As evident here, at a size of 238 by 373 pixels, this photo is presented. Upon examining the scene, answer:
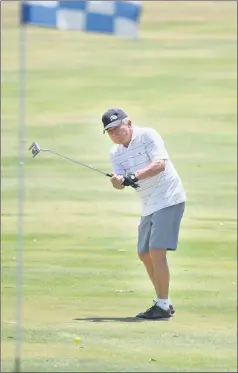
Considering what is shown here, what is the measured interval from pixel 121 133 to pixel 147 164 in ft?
0.87

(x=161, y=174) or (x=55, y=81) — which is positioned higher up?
(x=161, y=174)

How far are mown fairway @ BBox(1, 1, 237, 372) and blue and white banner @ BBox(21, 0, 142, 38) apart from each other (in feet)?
5.84

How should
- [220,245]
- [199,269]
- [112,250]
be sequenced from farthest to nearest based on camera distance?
[220,245] < [112,250] < [199,269]

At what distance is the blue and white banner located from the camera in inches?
281

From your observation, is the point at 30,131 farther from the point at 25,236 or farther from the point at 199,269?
the point at 199,269

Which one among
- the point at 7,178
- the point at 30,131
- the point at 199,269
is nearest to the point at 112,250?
the point at 199,269

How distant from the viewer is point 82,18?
7281 mm

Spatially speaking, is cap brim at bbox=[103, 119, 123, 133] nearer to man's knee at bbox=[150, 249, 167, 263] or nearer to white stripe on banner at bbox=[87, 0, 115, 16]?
white stripe on banner at bbox=[87, 0, 115, 16]

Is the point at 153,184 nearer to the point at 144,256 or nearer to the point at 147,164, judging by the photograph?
the point at 147,164

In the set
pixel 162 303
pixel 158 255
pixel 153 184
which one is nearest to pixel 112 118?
pixel 153 184

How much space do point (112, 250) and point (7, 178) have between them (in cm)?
481

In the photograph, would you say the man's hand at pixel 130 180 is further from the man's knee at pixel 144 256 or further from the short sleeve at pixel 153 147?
the man's knee at pixel 144 256

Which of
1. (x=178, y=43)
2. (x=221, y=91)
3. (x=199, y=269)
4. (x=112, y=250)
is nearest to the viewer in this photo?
(x=199, y=269)

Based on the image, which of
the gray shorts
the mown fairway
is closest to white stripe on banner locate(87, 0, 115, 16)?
the gray shorts
